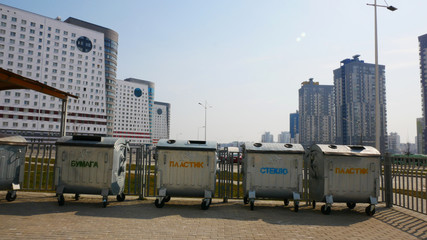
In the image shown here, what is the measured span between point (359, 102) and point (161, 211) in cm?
9528

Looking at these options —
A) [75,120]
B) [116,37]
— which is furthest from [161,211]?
[116,37]

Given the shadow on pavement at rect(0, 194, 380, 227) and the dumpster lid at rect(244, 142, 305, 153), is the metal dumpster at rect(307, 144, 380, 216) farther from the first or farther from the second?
the dumpster lid at rect(244, 142, 305, 153)

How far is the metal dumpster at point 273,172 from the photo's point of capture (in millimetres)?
6902

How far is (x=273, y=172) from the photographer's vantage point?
6.97 m

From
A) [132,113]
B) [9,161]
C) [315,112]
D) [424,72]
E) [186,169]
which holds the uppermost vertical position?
[424,72]

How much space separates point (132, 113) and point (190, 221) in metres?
138

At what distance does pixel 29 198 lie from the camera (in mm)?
7379

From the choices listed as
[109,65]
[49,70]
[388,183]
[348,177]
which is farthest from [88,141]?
[109,65]

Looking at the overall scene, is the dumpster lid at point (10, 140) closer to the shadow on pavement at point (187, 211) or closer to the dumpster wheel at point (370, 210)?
the shadow on pavement at point (187, 211)

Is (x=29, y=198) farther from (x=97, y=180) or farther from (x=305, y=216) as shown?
(x=305, y=216)

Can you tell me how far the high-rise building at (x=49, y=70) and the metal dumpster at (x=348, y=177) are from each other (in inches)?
3321

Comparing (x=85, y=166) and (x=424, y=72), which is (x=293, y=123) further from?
(x=85, y=166)

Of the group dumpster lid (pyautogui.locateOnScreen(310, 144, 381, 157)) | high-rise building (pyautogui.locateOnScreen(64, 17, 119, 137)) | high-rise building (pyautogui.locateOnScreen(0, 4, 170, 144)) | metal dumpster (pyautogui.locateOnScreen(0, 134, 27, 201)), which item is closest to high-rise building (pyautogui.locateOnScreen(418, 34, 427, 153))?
high-rise building (pyautogui.locateOnScreen(64, 17, 119, 137))

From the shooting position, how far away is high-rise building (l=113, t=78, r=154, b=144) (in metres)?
134
